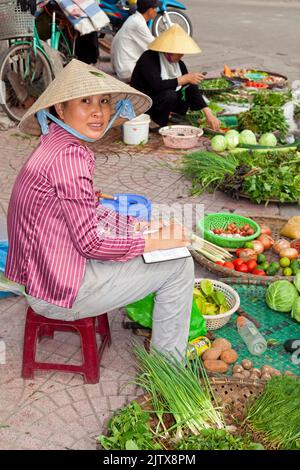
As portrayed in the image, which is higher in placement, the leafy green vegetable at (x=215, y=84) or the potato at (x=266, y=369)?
the potato at (x=266, y=369)

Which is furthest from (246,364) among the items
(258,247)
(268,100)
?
(268,100)

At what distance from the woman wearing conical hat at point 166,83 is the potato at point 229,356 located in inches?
138

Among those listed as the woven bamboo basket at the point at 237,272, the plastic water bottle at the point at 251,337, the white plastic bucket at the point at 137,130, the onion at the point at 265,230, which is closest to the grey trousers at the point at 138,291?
the plastic water bottle at the point at 251,337

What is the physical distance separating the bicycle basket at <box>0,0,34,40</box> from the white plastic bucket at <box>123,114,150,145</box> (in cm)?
141

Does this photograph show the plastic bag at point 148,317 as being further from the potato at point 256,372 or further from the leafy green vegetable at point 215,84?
the leafy green vegetable at point 215,84

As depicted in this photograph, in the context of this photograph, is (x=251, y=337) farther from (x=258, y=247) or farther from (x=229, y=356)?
(x=258, y=247)

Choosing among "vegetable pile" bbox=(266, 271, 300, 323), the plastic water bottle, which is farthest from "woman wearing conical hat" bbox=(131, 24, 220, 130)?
the plastic water bottle

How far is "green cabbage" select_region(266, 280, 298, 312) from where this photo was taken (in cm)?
327

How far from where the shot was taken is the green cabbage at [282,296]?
327cm

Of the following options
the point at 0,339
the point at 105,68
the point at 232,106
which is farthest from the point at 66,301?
the point at 105,68

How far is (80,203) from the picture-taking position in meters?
2.32

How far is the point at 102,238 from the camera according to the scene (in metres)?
2.38

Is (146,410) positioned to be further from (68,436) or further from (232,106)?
(232,106)

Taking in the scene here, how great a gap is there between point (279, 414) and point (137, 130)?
3915 millimetres
